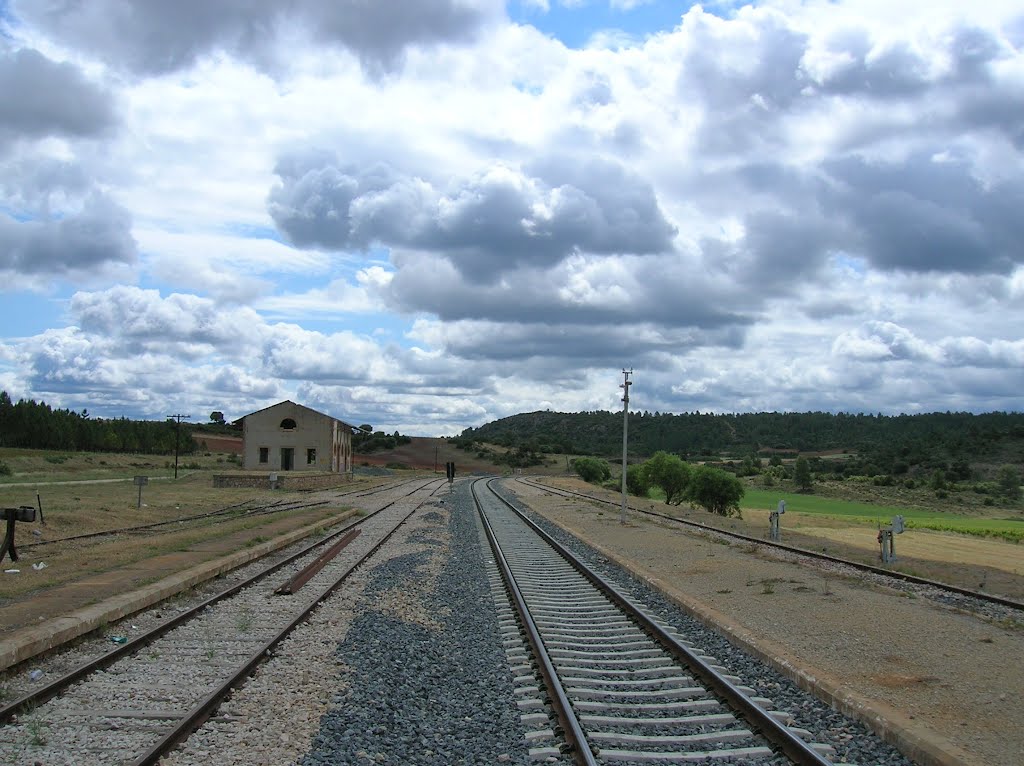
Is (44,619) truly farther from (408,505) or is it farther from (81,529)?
(408,505)

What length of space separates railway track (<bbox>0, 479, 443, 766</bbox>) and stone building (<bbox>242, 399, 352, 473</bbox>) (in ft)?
205

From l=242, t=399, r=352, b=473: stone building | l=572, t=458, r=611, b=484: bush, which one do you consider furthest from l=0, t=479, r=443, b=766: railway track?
l=572, t=458, r=611, b=484: bush

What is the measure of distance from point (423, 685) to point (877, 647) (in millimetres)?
5421

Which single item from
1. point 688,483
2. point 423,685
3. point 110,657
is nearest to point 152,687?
point 110,657

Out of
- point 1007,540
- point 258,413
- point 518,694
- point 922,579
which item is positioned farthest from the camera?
point 258,413

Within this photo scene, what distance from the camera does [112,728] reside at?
6.96 metres

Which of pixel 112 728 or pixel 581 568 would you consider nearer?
pixel 112 728

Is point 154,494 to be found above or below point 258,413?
below

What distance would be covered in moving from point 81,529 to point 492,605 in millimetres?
17378

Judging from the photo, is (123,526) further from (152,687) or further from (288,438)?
(288,438)

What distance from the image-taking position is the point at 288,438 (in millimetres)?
75188

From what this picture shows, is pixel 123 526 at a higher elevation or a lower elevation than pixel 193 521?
higher

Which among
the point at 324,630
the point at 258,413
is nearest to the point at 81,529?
the point at 324,630

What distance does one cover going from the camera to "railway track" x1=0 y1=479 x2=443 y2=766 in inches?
257
